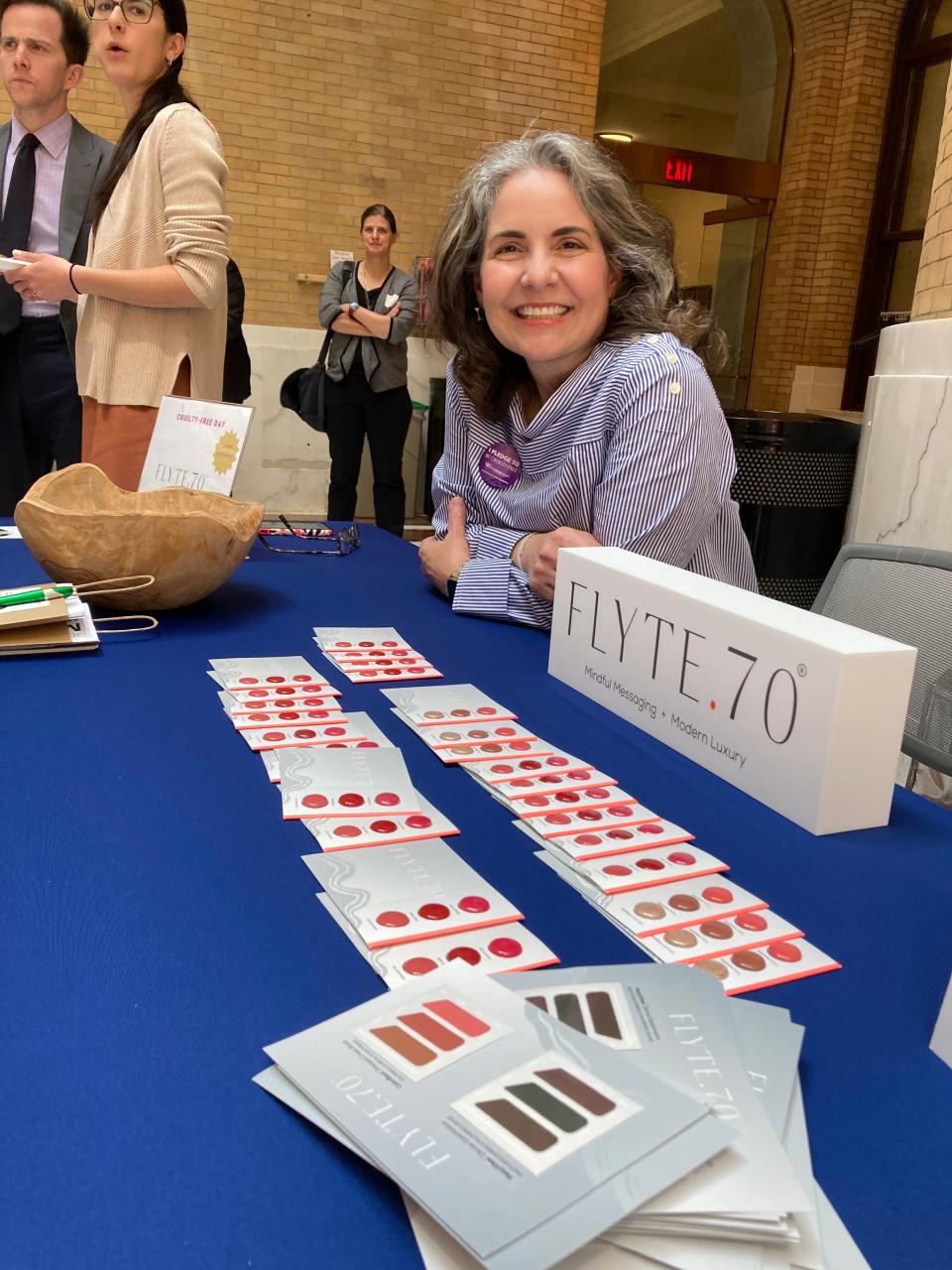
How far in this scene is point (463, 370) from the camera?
6.15ft

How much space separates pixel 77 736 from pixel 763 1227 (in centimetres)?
78

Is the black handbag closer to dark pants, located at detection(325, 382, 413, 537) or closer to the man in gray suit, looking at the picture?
dark pants, located at detection(325, 382, 413, 537)

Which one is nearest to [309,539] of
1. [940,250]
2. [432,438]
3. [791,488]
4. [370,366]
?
[940,250]

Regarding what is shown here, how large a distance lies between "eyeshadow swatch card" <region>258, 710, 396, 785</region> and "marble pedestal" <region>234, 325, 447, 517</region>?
228 inches

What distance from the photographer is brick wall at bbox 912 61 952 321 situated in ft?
9.25

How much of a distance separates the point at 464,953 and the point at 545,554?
866 millimetres

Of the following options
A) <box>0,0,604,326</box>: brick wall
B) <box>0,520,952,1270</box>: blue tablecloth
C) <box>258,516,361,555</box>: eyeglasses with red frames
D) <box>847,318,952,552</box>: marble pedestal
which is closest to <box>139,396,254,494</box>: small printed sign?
<box>258,516,361,555</box>: eyeglasses with red frames

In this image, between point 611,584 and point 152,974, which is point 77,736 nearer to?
point 152,974

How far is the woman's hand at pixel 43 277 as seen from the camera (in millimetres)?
2039

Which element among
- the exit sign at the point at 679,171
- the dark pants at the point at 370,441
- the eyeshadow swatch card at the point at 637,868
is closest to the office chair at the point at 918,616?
the eyeshadow swatch card at the point at 637,868

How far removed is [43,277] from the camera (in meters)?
2.05

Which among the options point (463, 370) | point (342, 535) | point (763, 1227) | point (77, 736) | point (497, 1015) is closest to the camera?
point (763, 1227)

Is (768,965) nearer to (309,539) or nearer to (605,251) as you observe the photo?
(605,251)

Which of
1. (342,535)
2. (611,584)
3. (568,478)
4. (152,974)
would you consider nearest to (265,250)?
(342,535)
